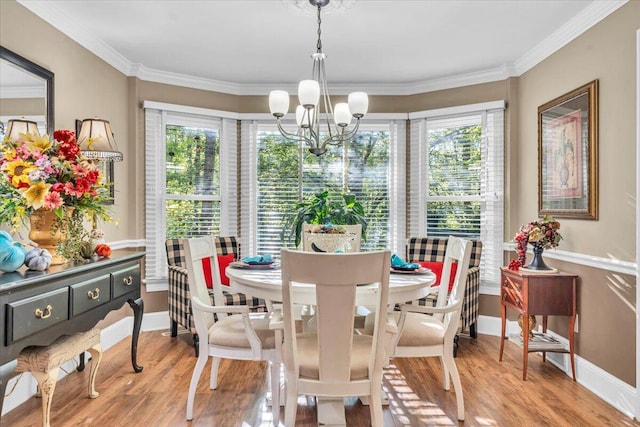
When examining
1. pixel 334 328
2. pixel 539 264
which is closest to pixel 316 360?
pixel 334 328

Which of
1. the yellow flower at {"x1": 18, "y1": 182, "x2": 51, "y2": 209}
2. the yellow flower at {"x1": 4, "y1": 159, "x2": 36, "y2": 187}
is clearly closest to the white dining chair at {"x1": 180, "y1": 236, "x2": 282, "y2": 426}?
the yellow flower at {"x1": 18, "y1": 182, "x2": 51, "y2": 209}

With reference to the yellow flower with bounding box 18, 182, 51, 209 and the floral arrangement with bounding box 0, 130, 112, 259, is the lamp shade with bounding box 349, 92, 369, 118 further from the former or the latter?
the yellow flower with bounding box 18, 182, 51, 209

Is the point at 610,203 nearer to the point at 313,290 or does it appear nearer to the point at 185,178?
the point at 313,290

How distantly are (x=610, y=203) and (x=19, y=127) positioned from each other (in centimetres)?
374

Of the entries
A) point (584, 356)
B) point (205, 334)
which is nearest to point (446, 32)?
point (584, 356)

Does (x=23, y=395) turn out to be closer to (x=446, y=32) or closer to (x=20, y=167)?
(x=20, y=167)

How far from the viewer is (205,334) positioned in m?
2.48

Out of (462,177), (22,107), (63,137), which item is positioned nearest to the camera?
(63,137)

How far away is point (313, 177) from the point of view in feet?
16.0

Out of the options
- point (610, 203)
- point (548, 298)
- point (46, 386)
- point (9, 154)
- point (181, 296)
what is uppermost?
point (9, 154)

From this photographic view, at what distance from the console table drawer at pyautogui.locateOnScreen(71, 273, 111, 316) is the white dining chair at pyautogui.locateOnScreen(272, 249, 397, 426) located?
1.10 meters

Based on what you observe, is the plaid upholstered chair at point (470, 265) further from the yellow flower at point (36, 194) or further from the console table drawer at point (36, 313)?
the yellow flower at point (36, 194)

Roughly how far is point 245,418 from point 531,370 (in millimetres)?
2179

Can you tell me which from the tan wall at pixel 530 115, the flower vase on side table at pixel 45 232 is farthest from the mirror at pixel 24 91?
the flower vase on side table at pixel 45 232
